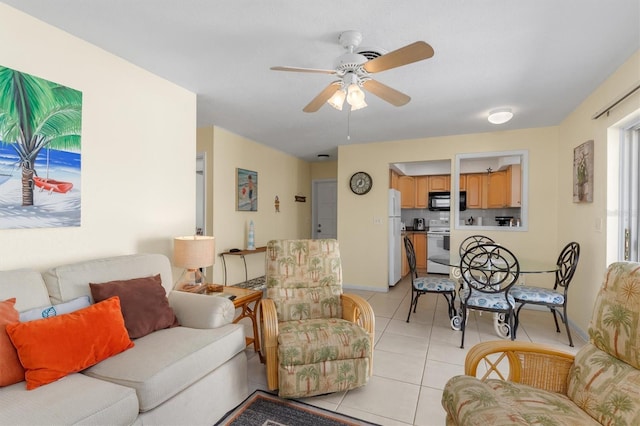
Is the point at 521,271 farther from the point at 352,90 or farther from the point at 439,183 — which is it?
the point at 439,183

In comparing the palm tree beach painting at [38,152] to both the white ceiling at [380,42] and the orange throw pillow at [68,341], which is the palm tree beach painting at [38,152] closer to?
the white ceiling at [380,42]

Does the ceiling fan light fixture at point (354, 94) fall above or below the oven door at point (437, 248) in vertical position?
above

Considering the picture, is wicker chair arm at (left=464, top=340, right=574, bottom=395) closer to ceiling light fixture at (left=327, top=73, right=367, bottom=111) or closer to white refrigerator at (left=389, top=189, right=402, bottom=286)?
ceiling light fixture at (left=327, top=73, right=367, bottom=111)

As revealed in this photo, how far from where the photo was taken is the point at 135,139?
8.25 ft

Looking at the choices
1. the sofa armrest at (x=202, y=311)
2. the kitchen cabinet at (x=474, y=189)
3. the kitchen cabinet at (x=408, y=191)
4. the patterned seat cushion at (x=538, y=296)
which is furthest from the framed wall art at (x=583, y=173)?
the kitchen cabinet at (x=408, y=191)

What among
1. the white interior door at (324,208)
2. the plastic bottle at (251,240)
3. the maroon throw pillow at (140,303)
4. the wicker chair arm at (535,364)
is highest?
the white interior door at (324,208)

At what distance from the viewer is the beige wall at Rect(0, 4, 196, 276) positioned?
188cm

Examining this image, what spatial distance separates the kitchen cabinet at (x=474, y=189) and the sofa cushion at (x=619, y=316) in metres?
5.30

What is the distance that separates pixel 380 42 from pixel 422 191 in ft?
17.6

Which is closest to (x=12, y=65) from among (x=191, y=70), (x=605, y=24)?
(x=191, y=70)

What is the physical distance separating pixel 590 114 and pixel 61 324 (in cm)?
441

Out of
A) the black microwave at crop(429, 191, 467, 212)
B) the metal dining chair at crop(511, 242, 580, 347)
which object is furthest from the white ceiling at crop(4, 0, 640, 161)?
the black microwave at crop(429, 191, 467, 212)

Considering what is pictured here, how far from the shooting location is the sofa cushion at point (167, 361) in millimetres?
1473

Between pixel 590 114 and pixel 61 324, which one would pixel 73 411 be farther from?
pixel 590 114
